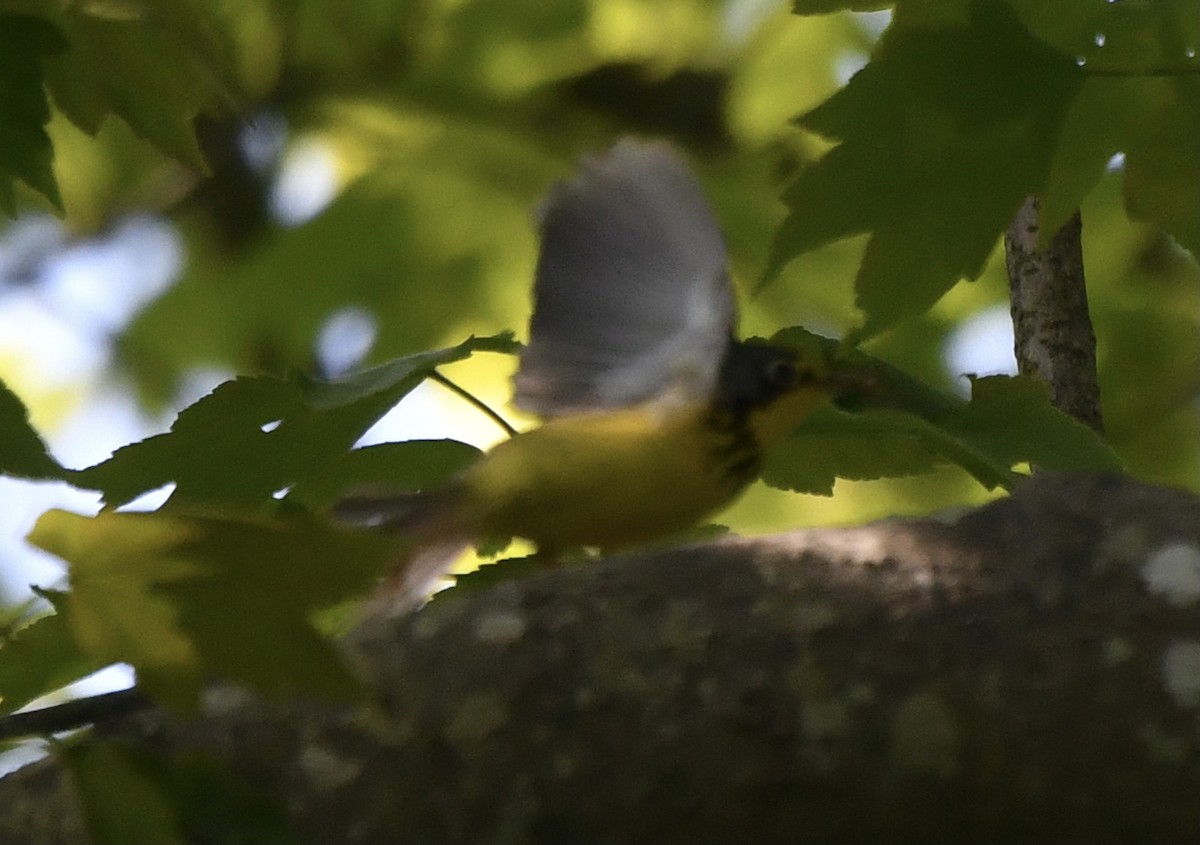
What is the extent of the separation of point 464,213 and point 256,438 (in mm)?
1602

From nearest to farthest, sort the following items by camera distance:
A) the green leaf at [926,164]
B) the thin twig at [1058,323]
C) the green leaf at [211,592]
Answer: the green leaf at [211,592] → the green leaf at [926,164] → the thin twig at [1058,323]

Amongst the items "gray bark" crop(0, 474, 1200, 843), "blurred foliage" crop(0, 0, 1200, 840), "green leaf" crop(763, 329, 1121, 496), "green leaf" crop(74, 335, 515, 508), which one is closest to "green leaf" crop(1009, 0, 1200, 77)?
"blurred foliage" crop(0, 0, 1200, 840)

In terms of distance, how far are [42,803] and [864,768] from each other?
0.63 metres

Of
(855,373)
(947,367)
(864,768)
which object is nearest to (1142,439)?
(947,367)

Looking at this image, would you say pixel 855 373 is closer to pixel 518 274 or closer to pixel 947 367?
pixel 947 367

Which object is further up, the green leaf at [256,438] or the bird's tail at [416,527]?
the green leaf at [256,438]

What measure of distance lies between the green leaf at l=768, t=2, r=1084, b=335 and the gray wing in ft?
0.67

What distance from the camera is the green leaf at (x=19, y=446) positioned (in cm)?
136

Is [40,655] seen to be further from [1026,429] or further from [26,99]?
[1026,429]

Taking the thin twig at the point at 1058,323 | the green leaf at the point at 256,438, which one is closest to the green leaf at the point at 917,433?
the thin twig at the point at 1058,323

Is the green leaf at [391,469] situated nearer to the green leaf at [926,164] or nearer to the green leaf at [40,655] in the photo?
the green leaf at [40,655]

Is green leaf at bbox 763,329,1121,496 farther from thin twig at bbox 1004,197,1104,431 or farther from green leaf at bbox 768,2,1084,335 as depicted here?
thin twig at bbox 1004,197,1104,431

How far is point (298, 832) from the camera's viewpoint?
3.71 feet

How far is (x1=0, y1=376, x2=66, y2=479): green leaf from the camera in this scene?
1.36 meters
